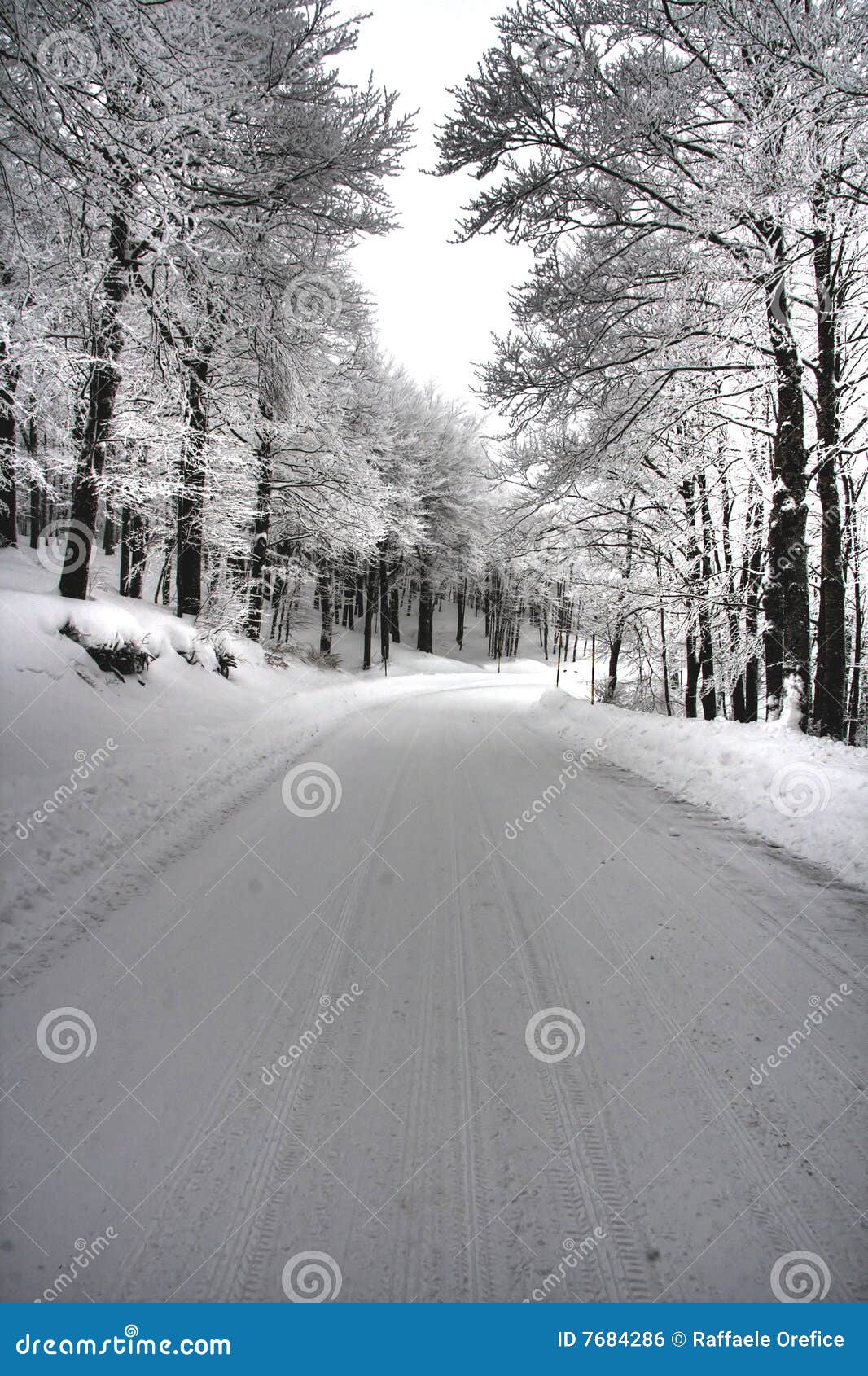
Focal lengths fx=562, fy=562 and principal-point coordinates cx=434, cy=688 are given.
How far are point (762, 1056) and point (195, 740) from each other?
23.0ft

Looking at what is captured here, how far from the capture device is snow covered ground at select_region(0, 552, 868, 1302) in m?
1.72

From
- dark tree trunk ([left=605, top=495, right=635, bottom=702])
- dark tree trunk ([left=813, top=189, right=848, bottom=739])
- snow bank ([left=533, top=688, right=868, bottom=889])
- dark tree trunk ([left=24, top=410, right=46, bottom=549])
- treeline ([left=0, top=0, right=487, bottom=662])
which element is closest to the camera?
treeline ([left=0, top=0, right=487, bottom=662])

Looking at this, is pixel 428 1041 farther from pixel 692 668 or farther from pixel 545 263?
pixel 692 668

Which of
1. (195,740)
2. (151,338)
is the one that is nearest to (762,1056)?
(195,740)

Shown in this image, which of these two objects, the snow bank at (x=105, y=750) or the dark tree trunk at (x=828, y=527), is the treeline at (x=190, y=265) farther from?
the dark tree trunk at (x=828, y=527)

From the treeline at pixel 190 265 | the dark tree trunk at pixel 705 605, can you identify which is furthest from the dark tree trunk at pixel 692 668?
the treeline at pixel 190 265

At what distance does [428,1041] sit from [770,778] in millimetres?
4713

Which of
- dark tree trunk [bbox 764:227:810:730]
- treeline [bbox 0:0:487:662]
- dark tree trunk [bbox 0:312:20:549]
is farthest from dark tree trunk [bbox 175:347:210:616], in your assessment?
dark tree trunk [bbox 764:227:810:730]

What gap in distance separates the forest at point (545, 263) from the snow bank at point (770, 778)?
3.32 feet

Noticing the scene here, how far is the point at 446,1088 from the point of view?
229cm

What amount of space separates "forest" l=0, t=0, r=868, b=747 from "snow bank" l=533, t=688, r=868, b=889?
1.01 m

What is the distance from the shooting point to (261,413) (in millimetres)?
13414

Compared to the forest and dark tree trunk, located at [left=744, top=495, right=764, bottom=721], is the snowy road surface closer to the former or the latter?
the forest

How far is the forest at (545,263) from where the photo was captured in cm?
445
